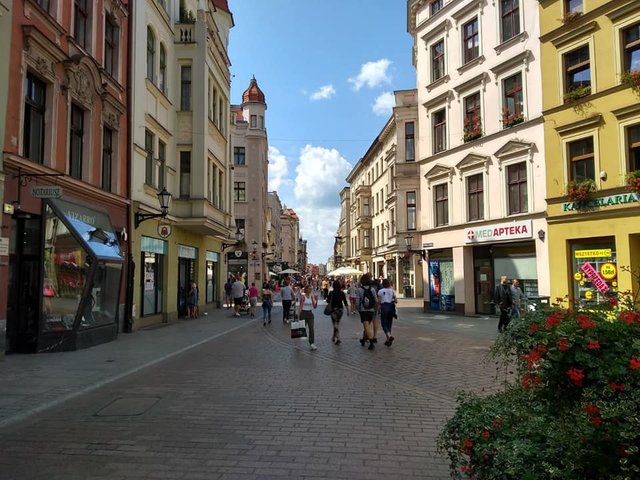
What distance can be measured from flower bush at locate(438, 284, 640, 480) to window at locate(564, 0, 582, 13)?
61.9 ft

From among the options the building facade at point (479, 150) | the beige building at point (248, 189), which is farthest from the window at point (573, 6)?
the beige building at point (248, 189)

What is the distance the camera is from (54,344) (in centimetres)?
1196

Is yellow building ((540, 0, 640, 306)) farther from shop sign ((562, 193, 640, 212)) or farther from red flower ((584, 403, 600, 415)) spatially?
red flower ((584, 403, 600, 415))

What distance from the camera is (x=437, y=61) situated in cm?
2628

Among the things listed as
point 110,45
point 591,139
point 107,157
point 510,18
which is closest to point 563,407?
point 107,157

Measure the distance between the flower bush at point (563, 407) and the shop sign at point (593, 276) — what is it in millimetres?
15435

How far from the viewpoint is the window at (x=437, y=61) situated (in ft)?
85.1

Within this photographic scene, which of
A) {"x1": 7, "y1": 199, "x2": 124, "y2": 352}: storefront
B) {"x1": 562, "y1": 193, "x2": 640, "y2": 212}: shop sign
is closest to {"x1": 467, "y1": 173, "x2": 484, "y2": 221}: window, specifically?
{"x1": 562, "y1": 193, "x2": 640, "y2": 212}: shop sign

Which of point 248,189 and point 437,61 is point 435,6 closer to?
point 437,61

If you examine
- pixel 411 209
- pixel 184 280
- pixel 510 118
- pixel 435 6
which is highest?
pixel 435 6

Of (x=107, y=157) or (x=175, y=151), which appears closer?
(x=107, y=157)

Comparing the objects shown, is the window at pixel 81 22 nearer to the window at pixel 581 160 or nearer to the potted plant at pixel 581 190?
the potted plant at pixel 581 190

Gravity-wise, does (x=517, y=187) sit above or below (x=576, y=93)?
below

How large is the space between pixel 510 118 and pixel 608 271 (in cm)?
749
